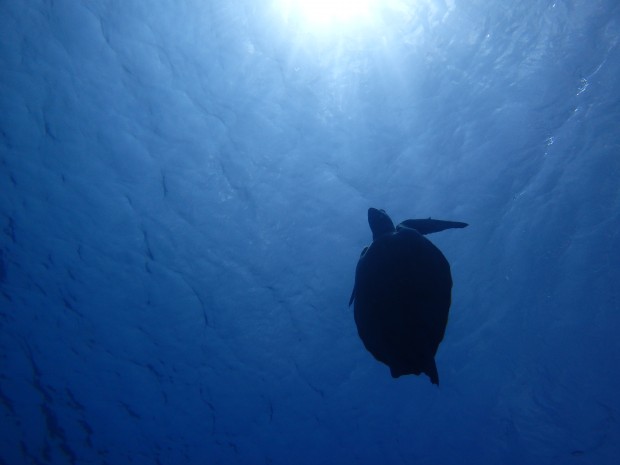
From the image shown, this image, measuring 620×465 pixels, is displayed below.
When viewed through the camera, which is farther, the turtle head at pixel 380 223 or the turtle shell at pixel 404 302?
the turtle head at pixel 380 223

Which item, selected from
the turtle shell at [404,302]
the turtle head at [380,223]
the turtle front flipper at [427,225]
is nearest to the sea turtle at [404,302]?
the turtle shell at [404,302]

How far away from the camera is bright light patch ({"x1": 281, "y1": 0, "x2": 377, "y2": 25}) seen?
8.16m

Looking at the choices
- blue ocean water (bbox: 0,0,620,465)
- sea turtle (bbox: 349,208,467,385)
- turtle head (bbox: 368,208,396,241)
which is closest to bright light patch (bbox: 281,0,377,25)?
blue ocean water (bbox: 0,0,620,465)

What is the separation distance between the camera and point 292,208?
35.2 ft

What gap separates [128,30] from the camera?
8.37 m

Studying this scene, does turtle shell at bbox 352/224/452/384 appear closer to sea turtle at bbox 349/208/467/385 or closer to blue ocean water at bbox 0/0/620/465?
sea turtle at bbox 349/208/467/385

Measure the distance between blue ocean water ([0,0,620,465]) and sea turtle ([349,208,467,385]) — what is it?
5.88 m

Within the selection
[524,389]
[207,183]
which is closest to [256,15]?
[207,183]

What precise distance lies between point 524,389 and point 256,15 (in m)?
17.1

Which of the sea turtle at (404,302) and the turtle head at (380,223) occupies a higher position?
the turtle head at (380,223)

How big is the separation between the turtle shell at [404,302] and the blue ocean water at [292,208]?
5869 millimetres

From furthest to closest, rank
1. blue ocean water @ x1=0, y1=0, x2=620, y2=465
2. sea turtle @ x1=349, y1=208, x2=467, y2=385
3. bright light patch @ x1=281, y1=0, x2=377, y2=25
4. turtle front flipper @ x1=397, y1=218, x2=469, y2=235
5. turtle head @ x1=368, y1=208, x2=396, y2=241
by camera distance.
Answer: blue ocean water @ x1=0, y1=0, x2=620, y2=465 < bright light patch @ x1=281, y1=0, x2=377, y2=25 < turtle front flipper @ x1=397, y1=218, x2=469, y2=235 < turtle head @ x1=368, y1=208, x2=396, y2=241 < sea turtle @ x1=349, y1=208, x2=467, y2=385

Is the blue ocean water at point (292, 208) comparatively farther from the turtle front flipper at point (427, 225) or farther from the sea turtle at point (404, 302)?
the sea turtle at point (404, 302)

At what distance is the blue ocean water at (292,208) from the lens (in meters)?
8.66
